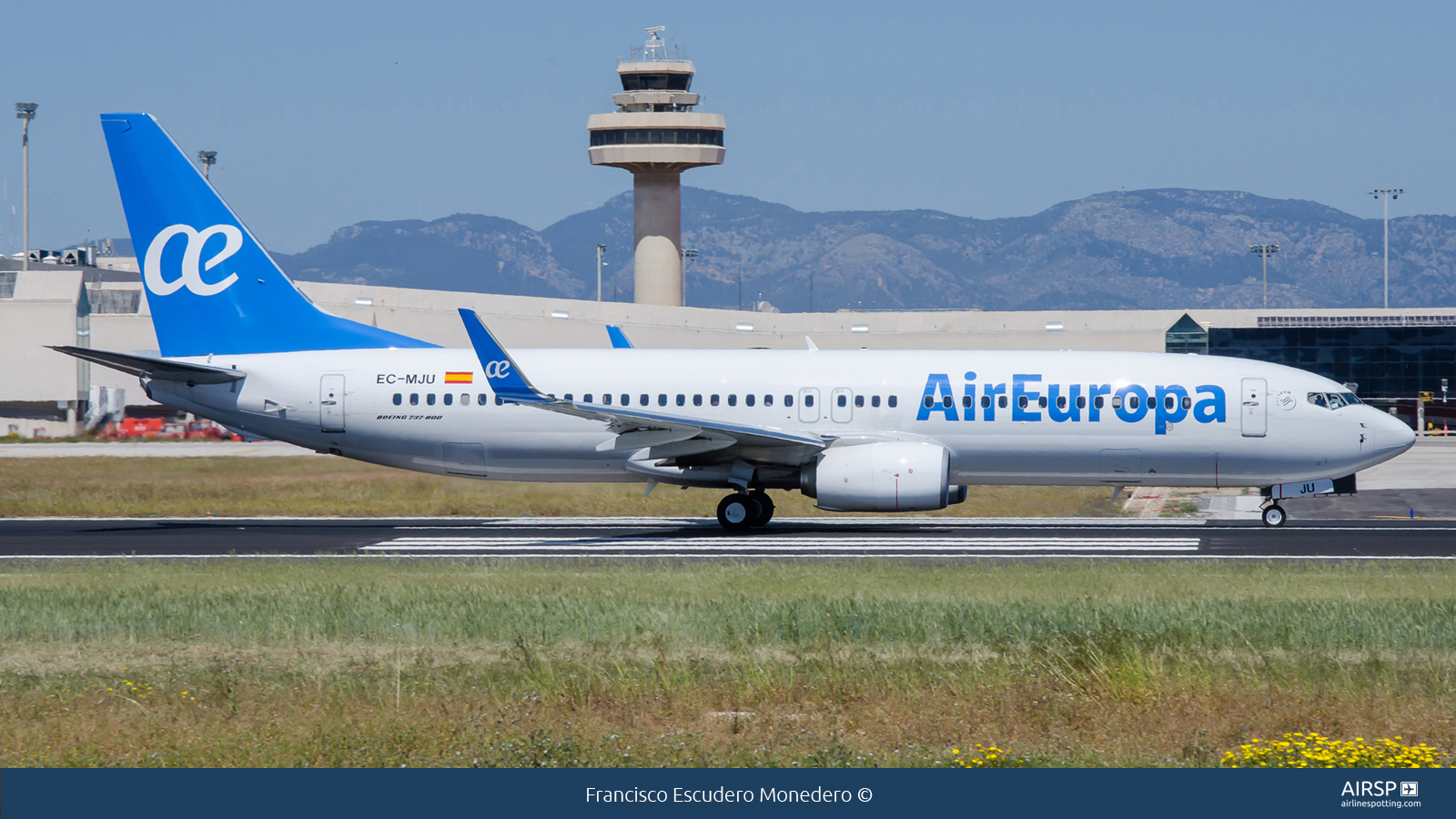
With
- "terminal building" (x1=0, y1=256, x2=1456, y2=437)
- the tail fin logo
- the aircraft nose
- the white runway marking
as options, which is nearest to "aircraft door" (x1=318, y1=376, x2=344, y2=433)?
the tail fin logo

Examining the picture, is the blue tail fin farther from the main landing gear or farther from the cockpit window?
the cockpit window

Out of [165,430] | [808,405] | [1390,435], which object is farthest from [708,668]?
Answer: [165,430]

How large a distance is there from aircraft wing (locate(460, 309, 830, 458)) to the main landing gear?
147cm

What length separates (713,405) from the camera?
29469 mm

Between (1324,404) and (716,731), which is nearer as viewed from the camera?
(716,731)

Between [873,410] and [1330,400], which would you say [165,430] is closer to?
[873,410]

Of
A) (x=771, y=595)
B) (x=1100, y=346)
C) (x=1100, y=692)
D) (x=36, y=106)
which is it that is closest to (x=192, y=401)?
(x=771, y=595)

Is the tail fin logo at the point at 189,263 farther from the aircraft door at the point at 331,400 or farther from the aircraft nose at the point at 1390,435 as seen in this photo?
the aircraft nose at the point at 1390,435

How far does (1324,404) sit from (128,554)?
23040 mm

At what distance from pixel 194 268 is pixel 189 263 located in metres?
0.15

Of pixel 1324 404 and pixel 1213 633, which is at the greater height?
pixel 1324 404

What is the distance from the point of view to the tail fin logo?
101ft
